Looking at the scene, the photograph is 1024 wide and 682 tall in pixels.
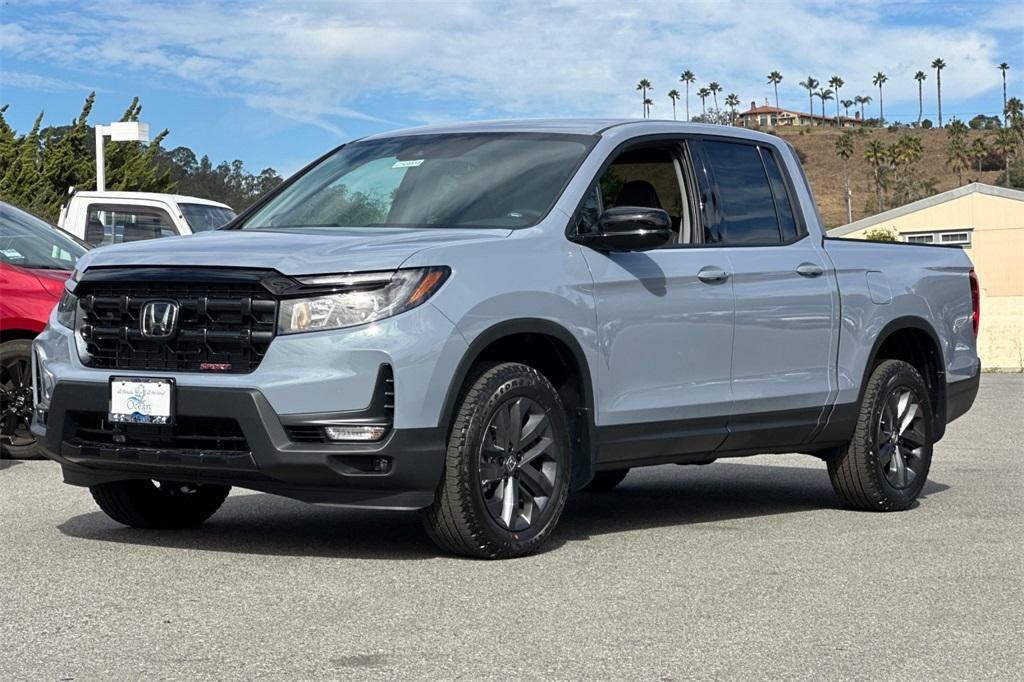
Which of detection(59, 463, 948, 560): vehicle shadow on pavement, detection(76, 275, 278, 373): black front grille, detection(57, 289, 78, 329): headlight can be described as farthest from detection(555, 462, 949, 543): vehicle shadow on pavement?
detection(57, 289, 78, 329): headlight

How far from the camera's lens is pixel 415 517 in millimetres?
8961

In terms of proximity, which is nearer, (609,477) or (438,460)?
(438,460)

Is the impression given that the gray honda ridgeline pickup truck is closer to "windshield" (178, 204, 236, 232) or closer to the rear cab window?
the rear cab window

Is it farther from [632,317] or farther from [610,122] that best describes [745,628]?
[610,122]

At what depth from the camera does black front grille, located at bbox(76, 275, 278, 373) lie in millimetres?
7000

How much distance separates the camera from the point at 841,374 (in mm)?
9367

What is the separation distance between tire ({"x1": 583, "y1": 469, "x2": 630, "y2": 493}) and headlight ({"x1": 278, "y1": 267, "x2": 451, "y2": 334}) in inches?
144

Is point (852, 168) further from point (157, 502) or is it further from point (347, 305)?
point (347, 305)

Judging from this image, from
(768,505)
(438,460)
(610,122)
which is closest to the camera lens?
(438,460)

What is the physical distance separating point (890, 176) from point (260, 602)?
5918 inches

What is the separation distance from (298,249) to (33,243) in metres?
5.54

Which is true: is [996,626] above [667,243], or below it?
below

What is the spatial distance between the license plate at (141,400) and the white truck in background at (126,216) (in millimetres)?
9893

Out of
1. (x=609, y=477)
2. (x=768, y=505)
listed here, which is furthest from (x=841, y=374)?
(x=609, y=477)
